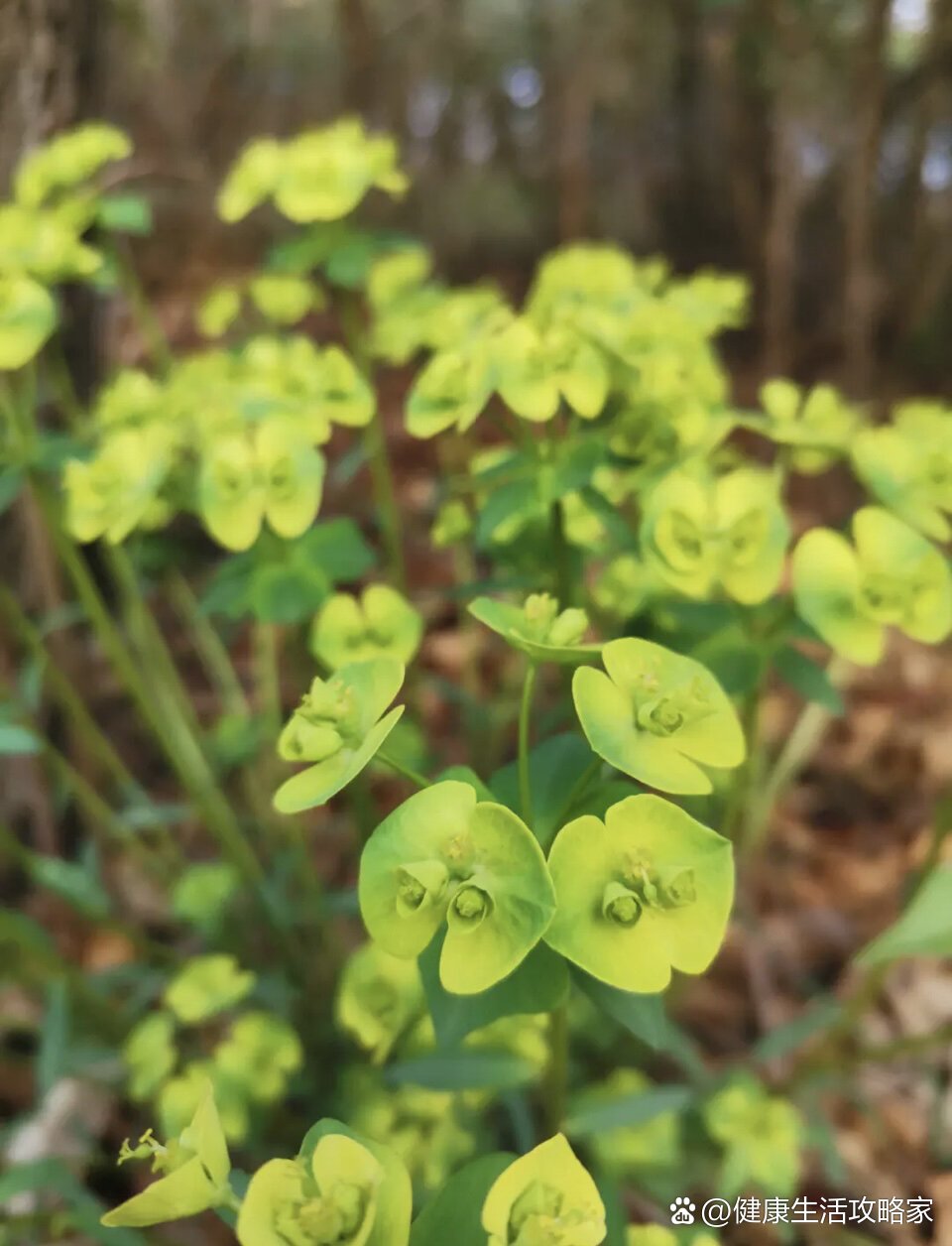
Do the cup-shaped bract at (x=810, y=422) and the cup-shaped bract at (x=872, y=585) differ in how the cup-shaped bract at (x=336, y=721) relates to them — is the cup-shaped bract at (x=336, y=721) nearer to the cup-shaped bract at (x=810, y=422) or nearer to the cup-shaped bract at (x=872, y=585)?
the cup-shaped bract at (x=872, y=585)

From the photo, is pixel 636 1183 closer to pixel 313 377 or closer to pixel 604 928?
pixel 604 928

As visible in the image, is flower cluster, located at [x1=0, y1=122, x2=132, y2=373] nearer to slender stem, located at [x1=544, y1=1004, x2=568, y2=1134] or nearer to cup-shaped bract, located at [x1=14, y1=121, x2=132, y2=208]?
cup-shaped bract, located at [x1=14, y1=121, x2=132, y2=208]

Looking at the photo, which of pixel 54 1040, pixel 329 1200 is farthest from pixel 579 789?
pixel 54 1040

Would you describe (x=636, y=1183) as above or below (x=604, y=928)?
below

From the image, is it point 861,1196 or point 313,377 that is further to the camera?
point 861,1196

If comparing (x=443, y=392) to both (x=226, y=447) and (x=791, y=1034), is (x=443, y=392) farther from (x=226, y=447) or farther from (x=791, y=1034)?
(x=791, y=1034)

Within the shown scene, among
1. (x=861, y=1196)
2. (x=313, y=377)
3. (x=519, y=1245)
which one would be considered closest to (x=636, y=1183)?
(x=861, y=1196)
